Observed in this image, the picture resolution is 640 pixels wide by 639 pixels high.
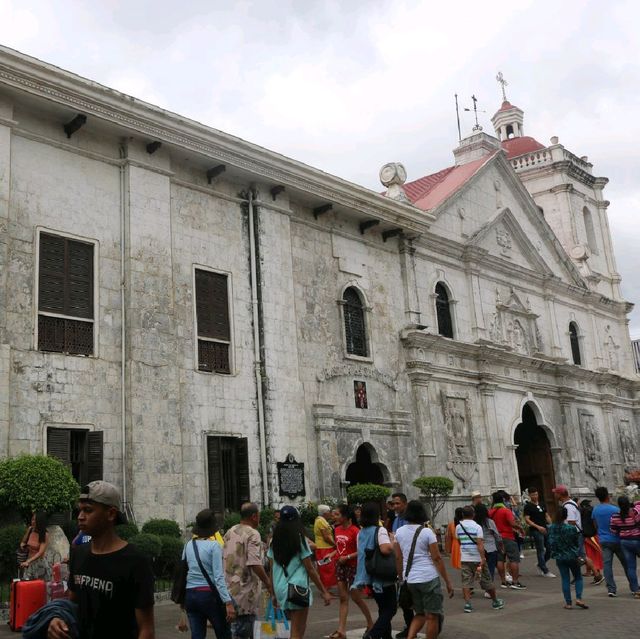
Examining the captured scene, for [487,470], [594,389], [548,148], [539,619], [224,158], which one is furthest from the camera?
[548,148]

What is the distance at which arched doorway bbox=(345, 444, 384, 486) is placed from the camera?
20953 millimetres

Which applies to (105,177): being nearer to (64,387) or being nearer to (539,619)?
(64,387)

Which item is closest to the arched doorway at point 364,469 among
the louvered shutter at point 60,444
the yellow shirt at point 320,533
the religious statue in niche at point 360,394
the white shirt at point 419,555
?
the religious statue in niche at point 360,394

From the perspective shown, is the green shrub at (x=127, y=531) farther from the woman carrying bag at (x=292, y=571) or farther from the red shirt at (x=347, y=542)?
the woman carrying bag at (x=292, y=571)

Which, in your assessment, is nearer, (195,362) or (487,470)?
(195,362)

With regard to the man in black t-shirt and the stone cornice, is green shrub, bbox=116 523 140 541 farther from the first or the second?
the stone cornice

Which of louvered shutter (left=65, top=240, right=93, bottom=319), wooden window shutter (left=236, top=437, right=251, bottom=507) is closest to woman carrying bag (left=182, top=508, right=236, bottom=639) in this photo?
louvered shutter (left=65, top=240, right=93, bottom=319)

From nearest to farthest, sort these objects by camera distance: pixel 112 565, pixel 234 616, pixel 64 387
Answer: pixel 112 565 → pixel 234 616 → pixel 64 387

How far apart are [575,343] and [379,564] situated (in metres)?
24.6

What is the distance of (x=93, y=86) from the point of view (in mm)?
15609

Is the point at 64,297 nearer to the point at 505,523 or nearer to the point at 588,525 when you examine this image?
the point at 505,523

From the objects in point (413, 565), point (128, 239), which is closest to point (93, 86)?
point (128, 239)

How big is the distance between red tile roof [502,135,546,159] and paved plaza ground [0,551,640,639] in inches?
1060

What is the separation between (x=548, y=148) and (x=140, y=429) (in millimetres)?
26283
